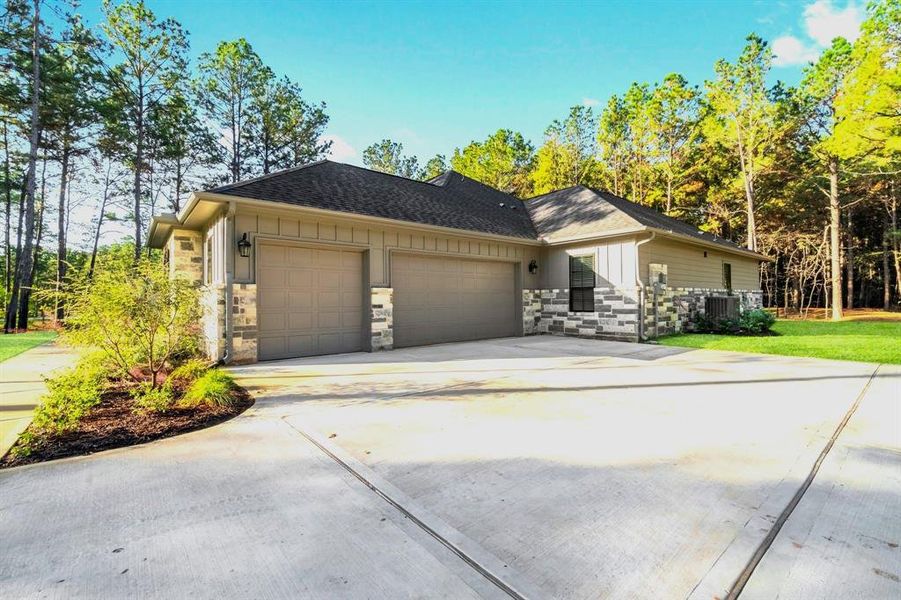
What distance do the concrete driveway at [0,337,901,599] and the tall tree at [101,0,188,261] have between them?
17781mm

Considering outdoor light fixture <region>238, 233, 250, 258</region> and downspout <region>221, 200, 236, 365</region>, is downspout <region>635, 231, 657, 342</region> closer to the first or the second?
outdoor light fixture <region>238, 233, 250, 258</region>

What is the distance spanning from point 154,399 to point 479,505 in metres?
3.40

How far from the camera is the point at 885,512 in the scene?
2035 mm

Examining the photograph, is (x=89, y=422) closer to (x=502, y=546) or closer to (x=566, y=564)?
(x=502, y=546)

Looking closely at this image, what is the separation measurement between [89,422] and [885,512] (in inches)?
218

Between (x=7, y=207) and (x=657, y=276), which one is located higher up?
(x=7, y=207)

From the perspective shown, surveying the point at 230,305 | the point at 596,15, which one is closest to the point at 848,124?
the point at 596,15

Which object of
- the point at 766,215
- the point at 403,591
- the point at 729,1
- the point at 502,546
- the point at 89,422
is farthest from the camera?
the point at 766,215

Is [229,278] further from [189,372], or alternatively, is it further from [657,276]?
[657,276]

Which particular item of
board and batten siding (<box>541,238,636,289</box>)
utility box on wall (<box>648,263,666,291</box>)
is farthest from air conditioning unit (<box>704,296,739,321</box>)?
board and batten siding (<box>541,238,636,289</box>)

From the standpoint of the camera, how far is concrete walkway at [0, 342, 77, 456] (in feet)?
10.9

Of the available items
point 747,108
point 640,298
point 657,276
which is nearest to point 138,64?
point 640,298

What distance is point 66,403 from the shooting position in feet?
11.2

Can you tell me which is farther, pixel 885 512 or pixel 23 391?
pixel 23 391
